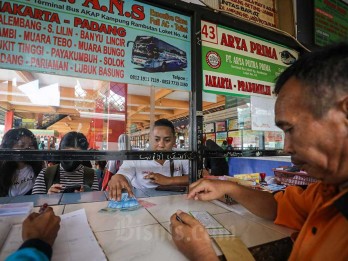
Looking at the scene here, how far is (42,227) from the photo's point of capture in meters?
0.68

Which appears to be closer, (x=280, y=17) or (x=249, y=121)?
(x=249, y=121)

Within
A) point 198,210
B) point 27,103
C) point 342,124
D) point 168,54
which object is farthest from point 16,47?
point 342,124

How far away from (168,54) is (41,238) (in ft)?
3.96

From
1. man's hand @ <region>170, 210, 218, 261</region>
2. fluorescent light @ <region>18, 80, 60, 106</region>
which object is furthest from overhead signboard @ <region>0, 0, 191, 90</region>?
man's hand @ <region>170, 210, 218, 261</region>

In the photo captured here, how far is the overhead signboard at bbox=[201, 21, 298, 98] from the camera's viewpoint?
1535 millimetres

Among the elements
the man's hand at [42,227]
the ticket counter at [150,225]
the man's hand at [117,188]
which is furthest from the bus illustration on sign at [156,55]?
the man's hand at [42,227]

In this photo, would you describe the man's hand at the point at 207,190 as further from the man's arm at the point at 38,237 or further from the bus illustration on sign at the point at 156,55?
the bus illustration on sign at the point at 156,55

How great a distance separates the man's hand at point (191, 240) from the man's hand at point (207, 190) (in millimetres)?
287

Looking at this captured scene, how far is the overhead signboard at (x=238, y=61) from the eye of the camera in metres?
1.54

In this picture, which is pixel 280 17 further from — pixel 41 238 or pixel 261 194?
pixel 41 238

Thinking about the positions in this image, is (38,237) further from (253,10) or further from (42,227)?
(253,10)

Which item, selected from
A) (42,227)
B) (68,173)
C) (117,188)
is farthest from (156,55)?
(68,173)

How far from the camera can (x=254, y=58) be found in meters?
1.75

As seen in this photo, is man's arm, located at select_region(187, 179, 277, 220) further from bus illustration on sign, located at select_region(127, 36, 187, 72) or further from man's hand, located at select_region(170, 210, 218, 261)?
bus illustration on sign, located at select_region(127, 36, 187, 72)
